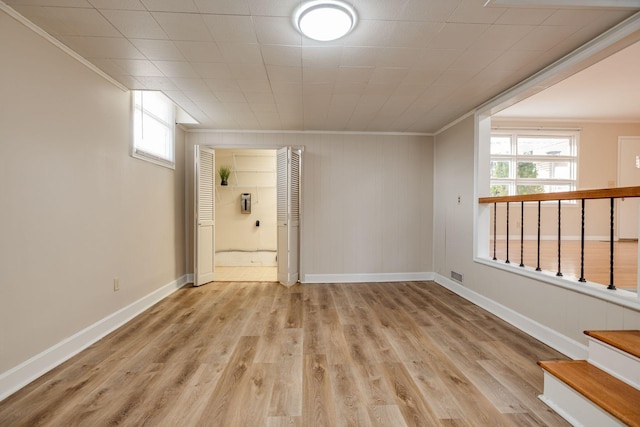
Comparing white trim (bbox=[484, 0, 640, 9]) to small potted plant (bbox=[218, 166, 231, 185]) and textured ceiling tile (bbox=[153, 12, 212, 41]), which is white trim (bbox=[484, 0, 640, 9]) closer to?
textured ceiling tile (bbox=[153, 12, 212, 41])

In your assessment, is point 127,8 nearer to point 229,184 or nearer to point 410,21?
point 410,21

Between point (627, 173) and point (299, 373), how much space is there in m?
7.32

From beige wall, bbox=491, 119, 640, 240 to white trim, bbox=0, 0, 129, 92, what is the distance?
6.09 metres

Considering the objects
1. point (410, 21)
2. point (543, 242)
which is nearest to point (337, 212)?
point (410, 21)

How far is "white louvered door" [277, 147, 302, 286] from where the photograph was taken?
447 centimetres

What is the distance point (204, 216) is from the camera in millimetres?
4551

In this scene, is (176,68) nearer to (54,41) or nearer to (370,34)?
(54,41)

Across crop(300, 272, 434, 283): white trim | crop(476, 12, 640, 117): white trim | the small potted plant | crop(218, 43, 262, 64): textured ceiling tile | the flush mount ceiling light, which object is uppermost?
crop(218, 43, 262, 64): textured ceiling tile

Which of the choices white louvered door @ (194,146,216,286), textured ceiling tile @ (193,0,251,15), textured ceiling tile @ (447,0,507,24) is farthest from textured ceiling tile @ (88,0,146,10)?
white louvered door @ (194,146,216,286)

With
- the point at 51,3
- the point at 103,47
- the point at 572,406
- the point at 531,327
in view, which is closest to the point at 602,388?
the point at 572,406

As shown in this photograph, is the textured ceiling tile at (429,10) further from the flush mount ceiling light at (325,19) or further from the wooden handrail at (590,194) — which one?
the wooden handrail at (590,194)

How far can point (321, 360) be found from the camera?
2.25 meters

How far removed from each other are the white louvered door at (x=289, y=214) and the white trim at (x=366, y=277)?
279 mm

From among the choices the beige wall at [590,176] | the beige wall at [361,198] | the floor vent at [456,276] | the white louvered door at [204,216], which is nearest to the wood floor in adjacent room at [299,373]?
the floor vent at [456,276]
